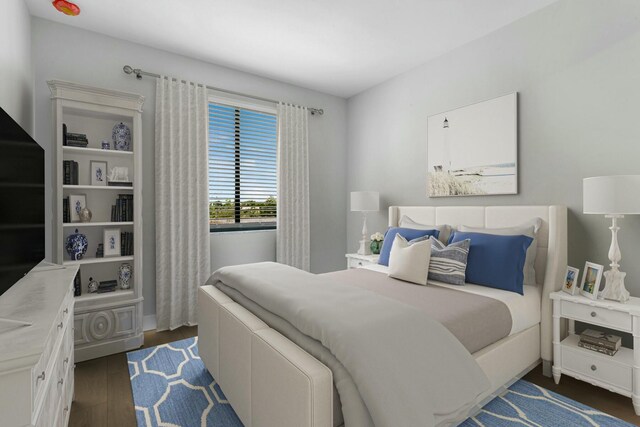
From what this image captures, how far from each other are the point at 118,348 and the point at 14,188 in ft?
5.91

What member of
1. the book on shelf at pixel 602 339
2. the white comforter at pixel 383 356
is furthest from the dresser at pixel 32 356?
the book on shelf at pixel 602 339

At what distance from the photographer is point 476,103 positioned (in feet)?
9.87

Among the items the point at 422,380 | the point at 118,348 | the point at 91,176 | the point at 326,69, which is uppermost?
the point at 326,69

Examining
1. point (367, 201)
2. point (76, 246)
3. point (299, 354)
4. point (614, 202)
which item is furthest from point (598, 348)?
point (76, 246)

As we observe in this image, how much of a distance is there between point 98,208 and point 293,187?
2.03m

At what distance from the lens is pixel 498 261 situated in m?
2.28

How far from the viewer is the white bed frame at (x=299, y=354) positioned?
1.19 m

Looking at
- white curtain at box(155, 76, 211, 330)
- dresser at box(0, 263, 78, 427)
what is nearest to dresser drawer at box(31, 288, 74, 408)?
dresser at box(0, 263, 78, 427)

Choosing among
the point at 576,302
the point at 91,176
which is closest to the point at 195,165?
the point at 91,176

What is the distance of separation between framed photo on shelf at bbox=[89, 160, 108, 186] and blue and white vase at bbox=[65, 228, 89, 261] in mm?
484

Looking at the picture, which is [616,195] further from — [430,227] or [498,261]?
[430,227]

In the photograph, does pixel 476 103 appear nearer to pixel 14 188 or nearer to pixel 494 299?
pixel 494 299

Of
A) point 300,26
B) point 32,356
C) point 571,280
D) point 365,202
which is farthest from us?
point 365,202

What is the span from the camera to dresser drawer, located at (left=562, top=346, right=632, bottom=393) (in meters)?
1.89
